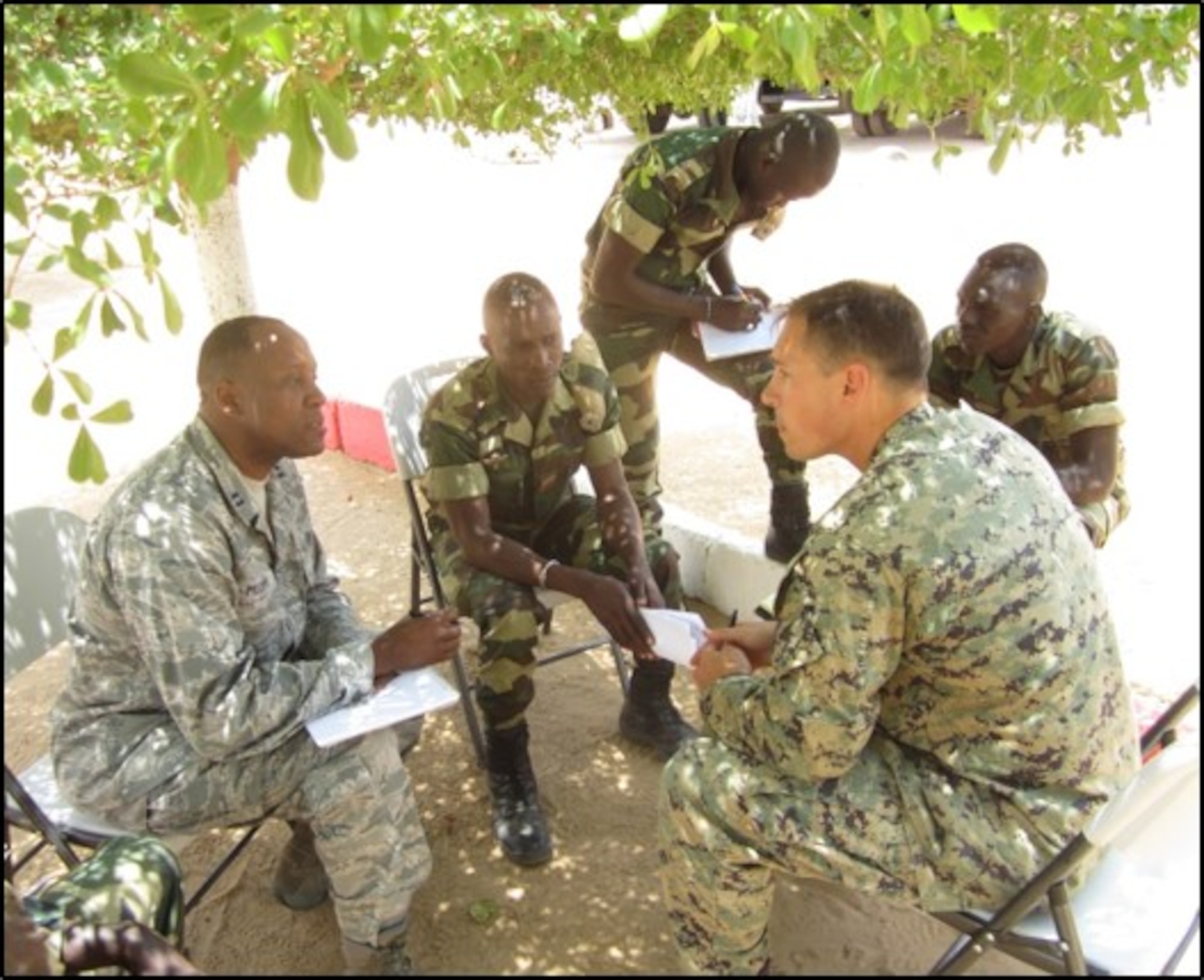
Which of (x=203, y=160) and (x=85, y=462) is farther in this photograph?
(x=85, y=462)

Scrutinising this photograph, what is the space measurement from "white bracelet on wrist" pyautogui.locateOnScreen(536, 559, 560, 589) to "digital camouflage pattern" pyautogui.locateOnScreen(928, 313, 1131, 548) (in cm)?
157

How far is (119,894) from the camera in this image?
2303 mm

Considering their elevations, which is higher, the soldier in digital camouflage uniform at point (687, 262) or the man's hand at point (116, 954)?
the soldier in digital camouflage uniform at point (687, 262)

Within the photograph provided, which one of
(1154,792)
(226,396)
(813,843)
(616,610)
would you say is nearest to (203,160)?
(226,396)

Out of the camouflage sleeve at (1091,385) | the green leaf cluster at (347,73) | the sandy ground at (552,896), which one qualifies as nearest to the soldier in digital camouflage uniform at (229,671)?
the sandy ground at (552,896)

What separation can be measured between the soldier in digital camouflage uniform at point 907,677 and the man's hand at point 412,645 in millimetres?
704

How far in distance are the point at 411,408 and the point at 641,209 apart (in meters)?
1.10

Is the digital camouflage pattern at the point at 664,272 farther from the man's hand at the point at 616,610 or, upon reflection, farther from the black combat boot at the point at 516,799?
the black combat boot at the point at 516,799

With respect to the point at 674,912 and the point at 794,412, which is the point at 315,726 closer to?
the point at 674,912

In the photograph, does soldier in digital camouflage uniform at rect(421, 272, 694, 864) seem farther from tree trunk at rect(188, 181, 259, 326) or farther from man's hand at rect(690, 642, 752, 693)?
tree trunk at rect(188, 181, 259, 326)

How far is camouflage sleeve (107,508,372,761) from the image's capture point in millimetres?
2615

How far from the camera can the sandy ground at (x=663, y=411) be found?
10.7ft

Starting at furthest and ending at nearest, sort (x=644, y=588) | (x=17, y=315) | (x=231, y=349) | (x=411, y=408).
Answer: (x=411, y=408) → (x=644, y=588) → (x=231, y=349) → (x=17, y=315)

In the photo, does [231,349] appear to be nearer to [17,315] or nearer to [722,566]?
[17,315]
